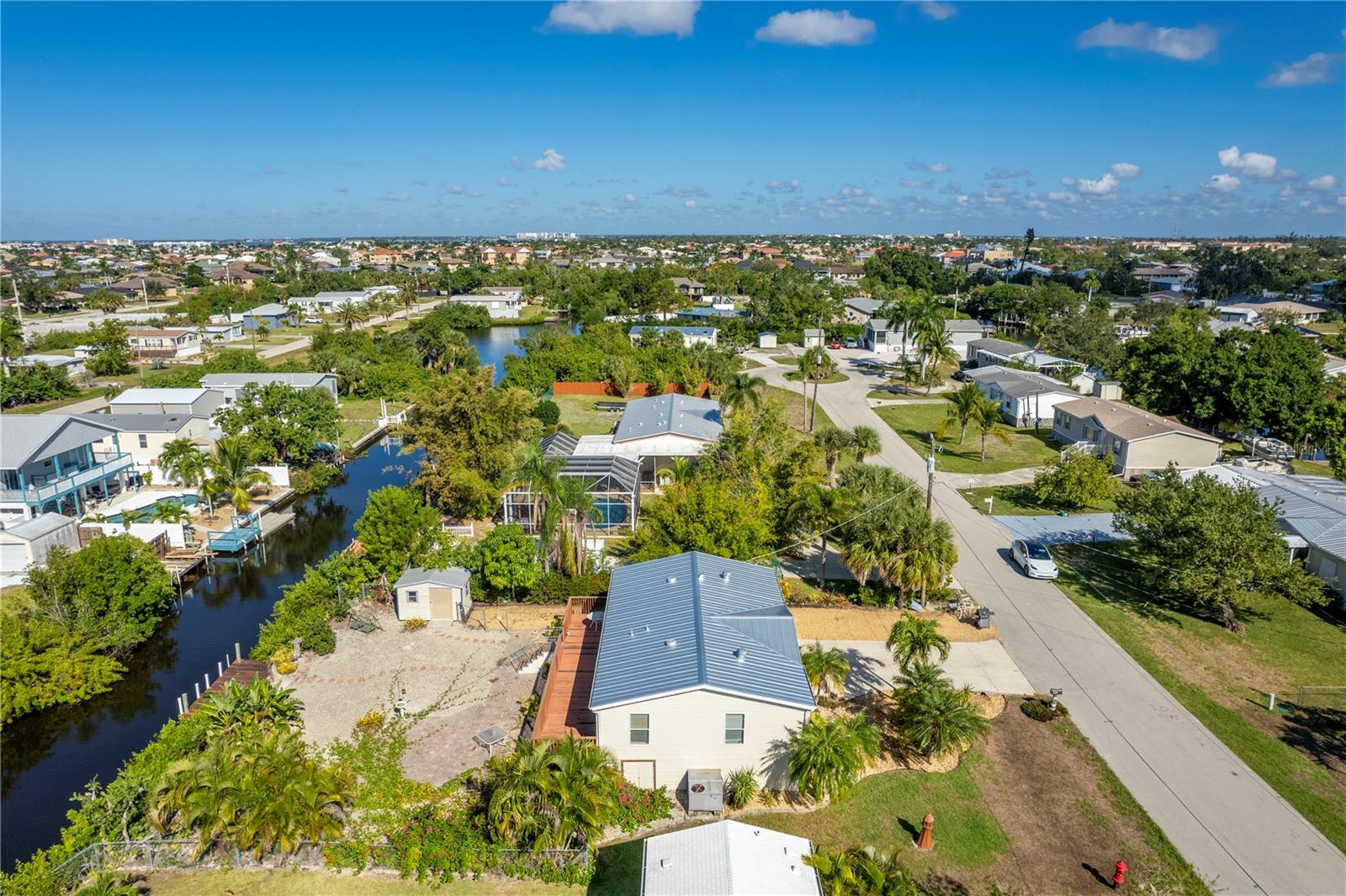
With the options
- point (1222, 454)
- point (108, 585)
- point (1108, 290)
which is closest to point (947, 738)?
point (108, 585)

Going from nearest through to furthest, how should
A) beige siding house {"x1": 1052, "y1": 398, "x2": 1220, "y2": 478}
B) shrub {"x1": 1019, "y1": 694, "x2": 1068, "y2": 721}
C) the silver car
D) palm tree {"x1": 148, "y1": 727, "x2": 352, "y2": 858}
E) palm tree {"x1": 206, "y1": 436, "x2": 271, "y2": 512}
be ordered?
palm tree {"x1": 148, "y1": 727, "x2": 352, "y2": 858}, shrub {"x1": 1019, "y1": 694, "x2": 1068, "y2": 721}, the silver car, palm tree {"x1": 206, "y1": 436, "x2": 271, "y2": 512}, beige siding house {"x1": 1052, "y1": 398, "x2": 1220, "y2": 478}

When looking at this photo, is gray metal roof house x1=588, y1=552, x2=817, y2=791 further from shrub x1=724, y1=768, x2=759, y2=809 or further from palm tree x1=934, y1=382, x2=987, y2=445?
palm tree x1=934, y1=382, x2=987, y2=445

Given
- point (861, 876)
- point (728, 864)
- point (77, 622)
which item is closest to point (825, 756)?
point (861, 876)

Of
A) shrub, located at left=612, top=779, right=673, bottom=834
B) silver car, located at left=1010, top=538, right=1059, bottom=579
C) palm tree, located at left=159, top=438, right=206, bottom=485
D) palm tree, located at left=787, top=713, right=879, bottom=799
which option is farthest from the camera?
palm tree, located at left=159, top=438, right=206, bottom=485

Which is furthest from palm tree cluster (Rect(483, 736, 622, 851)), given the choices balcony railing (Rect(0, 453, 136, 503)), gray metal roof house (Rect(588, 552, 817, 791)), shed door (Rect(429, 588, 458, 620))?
balcony railing (Rect(0, 453, 136, 503))

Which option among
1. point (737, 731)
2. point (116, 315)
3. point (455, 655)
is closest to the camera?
point (737, 731)

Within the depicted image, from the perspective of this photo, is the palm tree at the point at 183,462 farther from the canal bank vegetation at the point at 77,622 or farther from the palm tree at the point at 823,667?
the palm tree at the point at 823,667

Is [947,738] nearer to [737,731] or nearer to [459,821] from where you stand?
[737,731]
